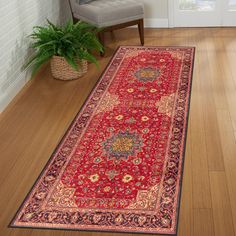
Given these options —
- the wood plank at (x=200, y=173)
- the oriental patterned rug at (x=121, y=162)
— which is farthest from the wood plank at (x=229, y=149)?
the oriental patterned rug at (x=121, y=162)

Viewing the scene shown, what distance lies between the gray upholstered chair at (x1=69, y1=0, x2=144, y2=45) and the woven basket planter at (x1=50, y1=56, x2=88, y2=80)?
1.82 feet

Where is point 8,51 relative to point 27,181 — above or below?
above

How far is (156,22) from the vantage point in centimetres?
521

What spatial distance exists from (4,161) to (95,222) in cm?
86

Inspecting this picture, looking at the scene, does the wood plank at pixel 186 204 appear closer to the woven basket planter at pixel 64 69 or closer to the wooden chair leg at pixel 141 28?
the woven basket planter at pixel 64 69

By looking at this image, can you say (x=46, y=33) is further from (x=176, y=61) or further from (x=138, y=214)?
(x=138, y=214)

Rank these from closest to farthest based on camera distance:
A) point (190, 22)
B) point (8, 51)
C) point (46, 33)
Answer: point (8, 51)
point (46, 33)
point (190, 22)

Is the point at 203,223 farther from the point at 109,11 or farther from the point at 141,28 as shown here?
the point at 141,28

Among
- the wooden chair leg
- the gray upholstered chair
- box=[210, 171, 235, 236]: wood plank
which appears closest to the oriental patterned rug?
box=[210, 171, 235, 236]: wood plank

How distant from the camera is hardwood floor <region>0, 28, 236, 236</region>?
2314 millimetres

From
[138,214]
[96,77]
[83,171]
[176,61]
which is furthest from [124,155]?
[176,61]

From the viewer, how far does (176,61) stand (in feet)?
13.9

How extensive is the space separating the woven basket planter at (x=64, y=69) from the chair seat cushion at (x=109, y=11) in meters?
0.56

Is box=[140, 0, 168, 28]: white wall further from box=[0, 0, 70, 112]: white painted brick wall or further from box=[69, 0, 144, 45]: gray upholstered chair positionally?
box=[0, 0, 70, 112]: white painted brick wall
